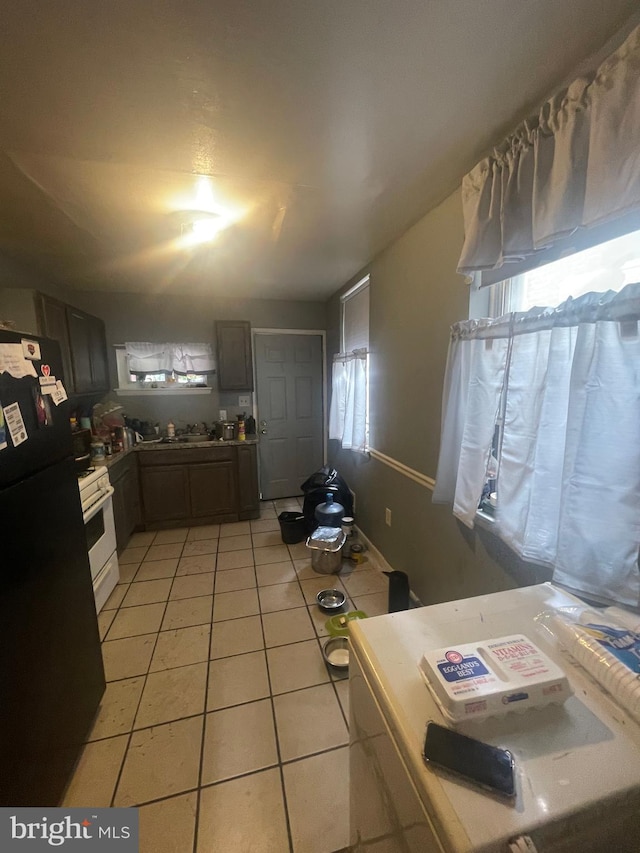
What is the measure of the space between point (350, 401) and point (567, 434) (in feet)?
6.62

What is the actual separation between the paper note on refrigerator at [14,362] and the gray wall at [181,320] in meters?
2.73

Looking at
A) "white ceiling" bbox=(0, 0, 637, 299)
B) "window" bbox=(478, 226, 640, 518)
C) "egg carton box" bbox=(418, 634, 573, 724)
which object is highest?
"white ceiling" bbox=(0, 0, 637, 299)

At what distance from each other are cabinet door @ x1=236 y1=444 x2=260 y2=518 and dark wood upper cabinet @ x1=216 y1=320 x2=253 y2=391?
755 mm

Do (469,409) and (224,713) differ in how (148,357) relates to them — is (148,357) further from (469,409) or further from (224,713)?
(469,409)

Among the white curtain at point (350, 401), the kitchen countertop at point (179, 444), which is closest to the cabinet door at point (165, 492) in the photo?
the kitchen countertop at point (179, 444)

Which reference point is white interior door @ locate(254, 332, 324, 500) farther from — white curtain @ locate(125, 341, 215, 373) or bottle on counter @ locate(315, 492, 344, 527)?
bottle on counter @ locate(315, 492, 344, 527)

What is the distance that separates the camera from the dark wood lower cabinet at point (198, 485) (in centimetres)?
324

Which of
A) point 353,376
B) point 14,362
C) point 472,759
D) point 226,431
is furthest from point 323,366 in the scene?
point 472,759

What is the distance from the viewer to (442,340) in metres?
1.79

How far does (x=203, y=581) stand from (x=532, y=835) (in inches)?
94.9

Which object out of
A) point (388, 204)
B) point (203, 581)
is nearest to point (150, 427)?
point (203, 581)

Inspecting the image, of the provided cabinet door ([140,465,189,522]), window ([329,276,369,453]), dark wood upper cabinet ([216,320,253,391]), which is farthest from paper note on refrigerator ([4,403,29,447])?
dark wood upper cabinet ([216,320,253,391])

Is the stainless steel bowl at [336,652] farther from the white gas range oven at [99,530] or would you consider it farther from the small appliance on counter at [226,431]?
the small appliance on counter at [226,431]

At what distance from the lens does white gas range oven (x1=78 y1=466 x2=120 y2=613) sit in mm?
2021
